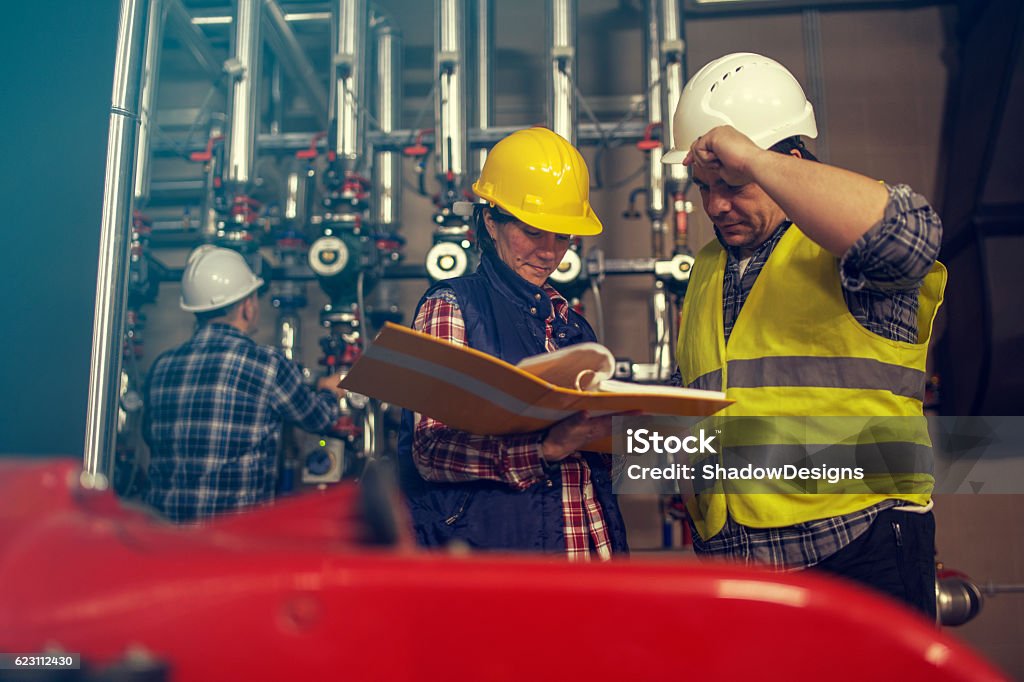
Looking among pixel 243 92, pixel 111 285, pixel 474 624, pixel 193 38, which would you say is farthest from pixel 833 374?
pixel 193 38

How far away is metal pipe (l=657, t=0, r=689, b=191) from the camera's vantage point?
340 centimetres

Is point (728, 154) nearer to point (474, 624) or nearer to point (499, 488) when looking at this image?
point (499, 488)

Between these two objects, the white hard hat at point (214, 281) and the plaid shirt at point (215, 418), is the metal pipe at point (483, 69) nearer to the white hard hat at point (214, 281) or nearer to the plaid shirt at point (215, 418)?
the white hard hat at point (214, 281)

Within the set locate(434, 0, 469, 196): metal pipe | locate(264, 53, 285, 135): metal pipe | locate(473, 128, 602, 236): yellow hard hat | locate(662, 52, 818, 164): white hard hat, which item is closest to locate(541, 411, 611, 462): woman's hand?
locate(473, 128, 602, 236): yellow hard hat

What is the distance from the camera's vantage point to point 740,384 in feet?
4.98

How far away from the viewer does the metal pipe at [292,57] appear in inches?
150

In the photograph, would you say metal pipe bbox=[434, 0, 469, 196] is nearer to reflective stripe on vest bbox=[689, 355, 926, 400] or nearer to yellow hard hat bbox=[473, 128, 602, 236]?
yellow hard hat bbox=[473, 128, 602, 236]

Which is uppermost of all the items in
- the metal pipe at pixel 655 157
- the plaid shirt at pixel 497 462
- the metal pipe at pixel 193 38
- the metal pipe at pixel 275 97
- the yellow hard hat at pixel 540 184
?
the metal pipe at pixel 193 38

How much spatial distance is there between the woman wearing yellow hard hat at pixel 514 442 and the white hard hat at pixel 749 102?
394 mm

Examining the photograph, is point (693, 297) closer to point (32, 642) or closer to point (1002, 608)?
point (32, 642)

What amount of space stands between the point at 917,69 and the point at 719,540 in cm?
335

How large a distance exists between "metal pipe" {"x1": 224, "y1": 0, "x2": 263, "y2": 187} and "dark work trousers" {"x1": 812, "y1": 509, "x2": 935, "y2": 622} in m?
3.00

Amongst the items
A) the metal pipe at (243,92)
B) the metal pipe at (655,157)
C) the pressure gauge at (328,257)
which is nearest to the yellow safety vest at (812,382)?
the metal pipe at (655,157)

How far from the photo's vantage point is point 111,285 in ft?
8.40
